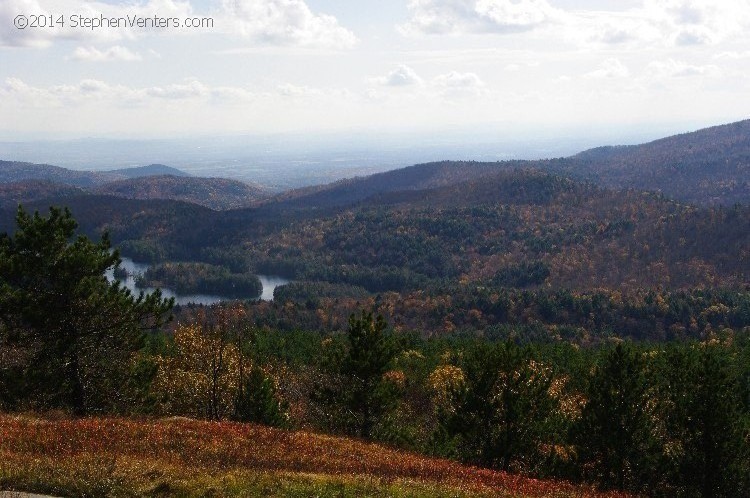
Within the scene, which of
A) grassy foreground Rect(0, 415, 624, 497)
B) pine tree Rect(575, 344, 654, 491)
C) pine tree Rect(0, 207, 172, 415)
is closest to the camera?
grassy foreground Rect(0, 415, 624, 497)

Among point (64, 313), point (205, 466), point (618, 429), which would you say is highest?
point (64, 313)

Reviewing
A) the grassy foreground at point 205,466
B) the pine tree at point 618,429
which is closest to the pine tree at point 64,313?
the grassy foreground at point 205,466

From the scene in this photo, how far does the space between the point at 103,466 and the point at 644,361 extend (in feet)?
82.3

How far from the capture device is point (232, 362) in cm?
4347

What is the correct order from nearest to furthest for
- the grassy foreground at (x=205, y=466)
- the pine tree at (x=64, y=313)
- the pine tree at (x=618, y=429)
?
the grassy foreground at (x=205, y=466) < the pine tree at (x=64, y=313) < the pine tree at (x=618, y=429)

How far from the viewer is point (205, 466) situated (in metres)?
18.0

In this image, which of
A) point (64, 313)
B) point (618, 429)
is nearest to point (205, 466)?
point (64, 313)

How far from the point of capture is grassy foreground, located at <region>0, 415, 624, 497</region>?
49.4ft

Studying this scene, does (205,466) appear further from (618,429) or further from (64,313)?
(618,429)

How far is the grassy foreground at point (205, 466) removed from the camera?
592 inches

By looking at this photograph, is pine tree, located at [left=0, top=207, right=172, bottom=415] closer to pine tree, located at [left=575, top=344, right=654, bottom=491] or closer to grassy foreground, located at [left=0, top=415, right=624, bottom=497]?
grassy foreground, located at [left=0, top=415, right=624, bottom=497]

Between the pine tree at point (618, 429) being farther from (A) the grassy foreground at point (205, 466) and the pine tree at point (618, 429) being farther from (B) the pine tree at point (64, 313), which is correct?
(B) the pine tree at point (64, 313)

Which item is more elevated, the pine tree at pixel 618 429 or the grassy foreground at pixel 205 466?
the grassy foreground at pixel 205 466

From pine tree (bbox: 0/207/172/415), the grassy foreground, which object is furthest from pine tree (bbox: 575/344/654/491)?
pine tree (bbox: 0/207/172/415)
